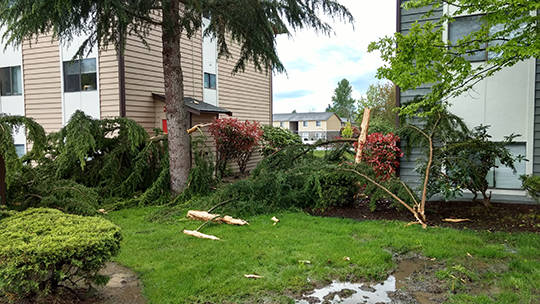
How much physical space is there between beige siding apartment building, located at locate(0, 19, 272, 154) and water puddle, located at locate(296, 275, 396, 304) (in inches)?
324

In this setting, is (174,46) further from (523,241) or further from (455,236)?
(523,241)

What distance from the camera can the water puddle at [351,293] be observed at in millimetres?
3566

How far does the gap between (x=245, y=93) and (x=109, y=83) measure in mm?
6419

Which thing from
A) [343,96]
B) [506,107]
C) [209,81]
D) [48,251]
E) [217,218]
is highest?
[343,96]

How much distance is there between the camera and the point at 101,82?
1145 centimetres

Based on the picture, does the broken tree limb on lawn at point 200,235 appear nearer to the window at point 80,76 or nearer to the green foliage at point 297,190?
the green foliage at point 297,190

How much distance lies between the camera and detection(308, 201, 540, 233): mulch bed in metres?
5.98

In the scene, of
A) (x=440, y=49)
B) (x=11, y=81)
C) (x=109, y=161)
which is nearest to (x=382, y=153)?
(x=440, y=49)

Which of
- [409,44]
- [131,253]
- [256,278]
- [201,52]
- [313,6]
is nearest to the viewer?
[256,278]

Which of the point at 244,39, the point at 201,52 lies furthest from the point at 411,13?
the point at 201,52

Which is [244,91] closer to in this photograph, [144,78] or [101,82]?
[144,78]

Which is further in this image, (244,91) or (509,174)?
(244,91)

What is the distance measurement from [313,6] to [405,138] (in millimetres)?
3566

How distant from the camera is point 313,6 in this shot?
27.3 ft
